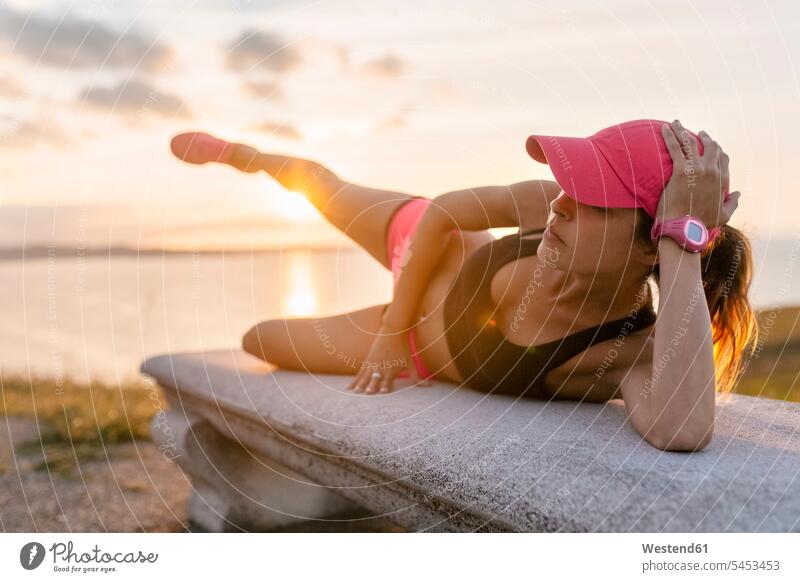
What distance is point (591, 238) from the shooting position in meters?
1.09

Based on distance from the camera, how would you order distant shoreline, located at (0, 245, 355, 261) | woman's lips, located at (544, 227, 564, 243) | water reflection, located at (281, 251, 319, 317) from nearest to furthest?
woman's lips, located at (544, 227, 564, 243)
distant shoreline, located at (0, 245, 355, 261)
water reflection, located at (281, 251, 319, 317)

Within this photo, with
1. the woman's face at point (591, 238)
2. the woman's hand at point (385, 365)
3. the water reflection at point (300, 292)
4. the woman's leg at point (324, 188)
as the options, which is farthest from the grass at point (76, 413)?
the woman's face at point (591, 238)

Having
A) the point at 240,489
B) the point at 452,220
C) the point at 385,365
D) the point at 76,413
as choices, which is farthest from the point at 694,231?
the point at 76,413

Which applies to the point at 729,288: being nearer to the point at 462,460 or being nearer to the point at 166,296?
the point at 462,460

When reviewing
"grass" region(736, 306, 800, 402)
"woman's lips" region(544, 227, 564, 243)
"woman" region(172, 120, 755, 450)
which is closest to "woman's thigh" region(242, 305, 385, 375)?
"woman" region(172, 120, 755, 450)

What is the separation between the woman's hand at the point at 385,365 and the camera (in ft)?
4.59

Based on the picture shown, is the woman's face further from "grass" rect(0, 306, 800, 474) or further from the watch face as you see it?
"grass" rect(0, 306, 800, 474)

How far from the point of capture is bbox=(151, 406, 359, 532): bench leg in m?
1.66

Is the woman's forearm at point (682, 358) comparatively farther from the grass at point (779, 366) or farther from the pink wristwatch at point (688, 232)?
the grass at point (779, 366)

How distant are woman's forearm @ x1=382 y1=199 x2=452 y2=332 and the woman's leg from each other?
27cm
